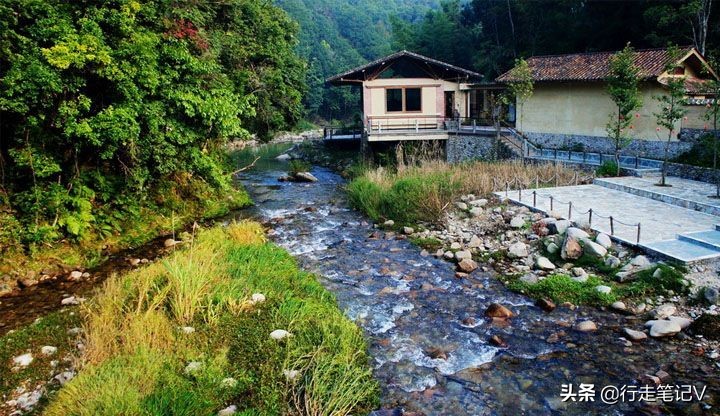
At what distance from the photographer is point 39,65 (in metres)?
8.72

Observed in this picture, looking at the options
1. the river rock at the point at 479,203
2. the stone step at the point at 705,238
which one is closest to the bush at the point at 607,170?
the river rock at the point at 479,203

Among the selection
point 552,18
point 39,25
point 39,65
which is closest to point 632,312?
point 39,65

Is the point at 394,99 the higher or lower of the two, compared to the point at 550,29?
lower

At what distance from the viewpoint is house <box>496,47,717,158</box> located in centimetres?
1673

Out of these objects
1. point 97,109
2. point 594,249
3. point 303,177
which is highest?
point 97,109

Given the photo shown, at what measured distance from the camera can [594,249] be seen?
9672mm

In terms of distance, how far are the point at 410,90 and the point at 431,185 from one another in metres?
12.0

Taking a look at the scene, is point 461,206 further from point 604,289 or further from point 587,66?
point 587,66

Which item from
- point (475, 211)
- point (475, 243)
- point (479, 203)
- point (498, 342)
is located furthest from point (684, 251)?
point (479, 203)

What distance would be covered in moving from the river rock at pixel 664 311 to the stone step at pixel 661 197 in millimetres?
4932

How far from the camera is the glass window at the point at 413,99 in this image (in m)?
25.1

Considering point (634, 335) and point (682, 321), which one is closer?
point (634, 335)

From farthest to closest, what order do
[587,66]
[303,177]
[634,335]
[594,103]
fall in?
[303,177]
[587,66]
[594,103]
[634,335]

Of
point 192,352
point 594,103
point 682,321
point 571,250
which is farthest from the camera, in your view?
point 594,103
